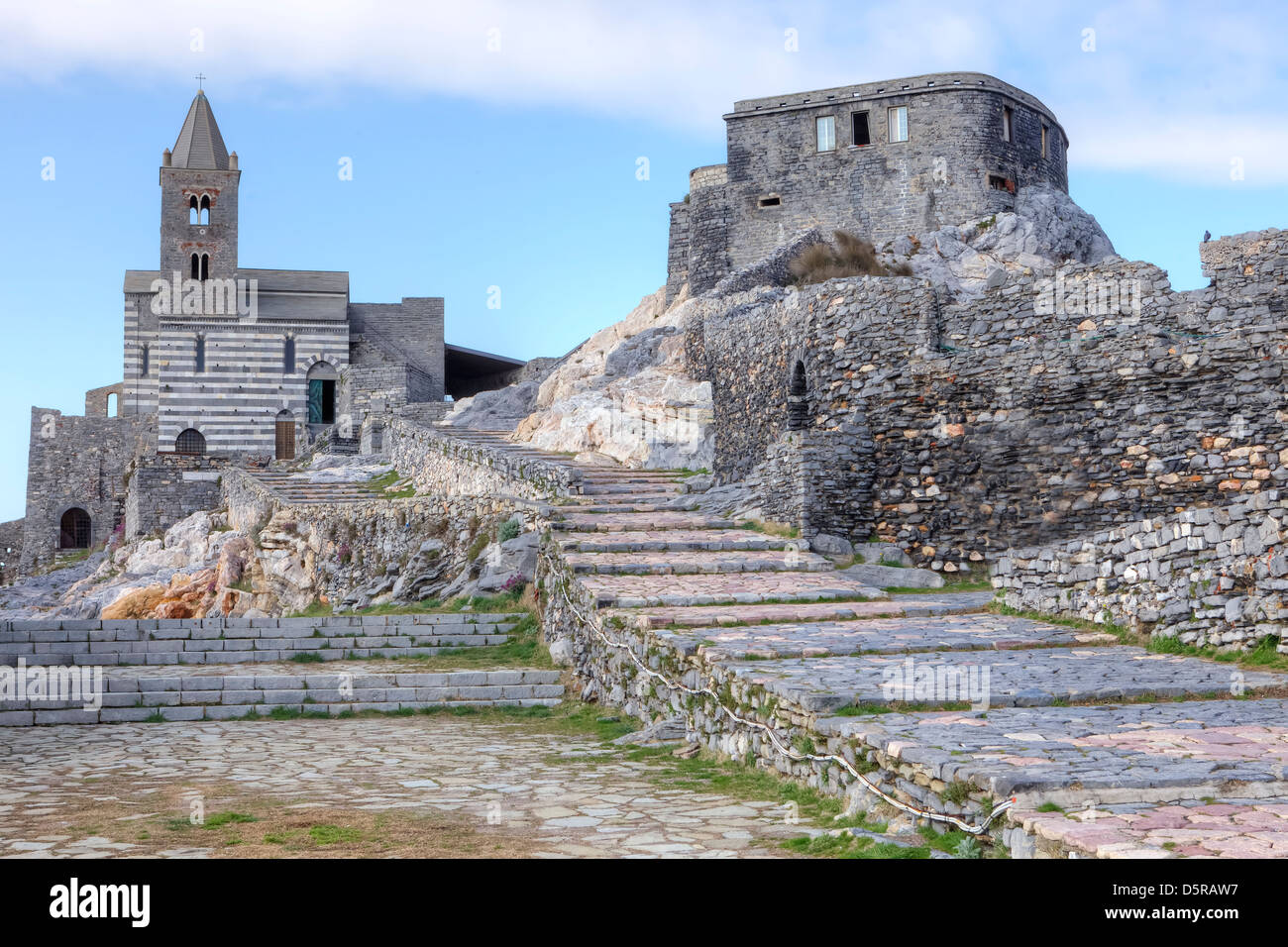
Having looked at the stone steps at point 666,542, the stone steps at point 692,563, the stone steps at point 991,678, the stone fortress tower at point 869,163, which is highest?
the stone fortress tower at point 869,163

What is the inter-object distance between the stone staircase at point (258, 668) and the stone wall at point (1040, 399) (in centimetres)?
479

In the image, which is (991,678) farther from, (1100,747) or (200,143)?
(200,143)

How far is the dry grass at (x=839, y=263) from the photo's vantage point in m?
24.9

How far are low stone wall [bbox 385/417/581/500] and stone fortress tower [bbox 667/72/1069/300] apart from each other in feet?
33.7

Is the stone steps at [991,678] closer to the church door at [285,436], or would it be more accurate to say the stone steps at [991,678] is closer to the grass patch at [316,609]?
the grass patch at [316,609]

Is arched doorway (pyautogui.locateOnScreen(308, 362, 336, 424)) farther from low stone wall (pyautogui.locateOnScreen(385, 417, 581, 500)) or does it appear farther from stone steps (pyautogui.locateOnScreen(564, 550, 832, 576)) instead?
stone steps (pyautogui.locateOnScreen(564, 550, 832, 576))

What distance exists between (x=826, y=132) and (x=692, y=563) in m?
20.8

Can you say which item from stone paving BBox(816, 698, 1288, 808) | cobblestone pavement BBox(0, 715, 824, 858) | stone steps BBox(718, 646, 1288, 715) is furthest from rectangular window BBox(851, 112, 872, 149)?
stone paving BBox(816, 698, 1288, 808)

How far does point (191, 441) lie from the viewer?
140ft

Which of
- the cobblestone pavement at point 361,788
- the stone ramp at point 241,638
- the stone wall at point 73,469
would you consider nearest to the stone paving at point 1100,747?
the cobblestone pavement at point 361,788

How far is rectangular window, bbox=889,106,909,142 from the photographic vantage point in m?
30.0

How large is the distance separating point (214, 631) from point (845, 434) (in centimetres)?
815

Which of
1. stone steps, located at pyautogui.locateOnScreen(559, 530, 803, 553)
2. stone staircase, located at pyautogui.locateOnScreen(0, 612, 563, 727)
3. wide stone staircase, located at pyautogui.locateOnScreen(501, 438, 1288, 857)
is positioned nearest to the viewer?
wide stone staircase, located at pyautogui.locateOnScreen(501, 438, 1288, 857)

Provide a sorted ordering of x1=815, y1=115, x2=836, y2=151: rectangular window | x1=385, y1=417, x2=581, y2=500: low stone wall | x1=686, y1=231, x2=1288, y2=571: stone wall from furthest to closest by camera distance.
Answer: x1=815, y1=115, x2=836, y2=151: rectangular window < x1=385, y1=417, x2=581, y2=500: low stone wall < x1=686, y1=231, x2=1288, y2=571: stone wall
